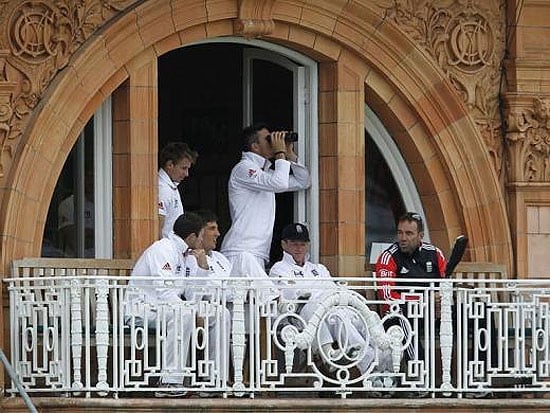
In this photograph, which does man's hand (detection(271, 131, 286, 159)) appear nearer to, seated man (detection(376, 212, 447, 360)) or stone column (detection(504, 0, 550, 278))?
seated man (detection(376, 212, 447, 360))

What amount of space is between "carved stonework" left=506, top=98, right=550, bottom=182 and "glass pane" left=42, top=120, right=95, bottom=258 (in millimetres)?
3776

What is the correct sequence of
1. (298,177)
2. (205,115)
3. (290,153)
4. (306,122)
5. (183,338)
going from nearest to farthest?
(183,338), (290,153), (298,177), (306,122), (205,115)

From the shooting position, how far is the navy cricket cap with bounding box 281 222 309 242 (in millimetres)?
25266

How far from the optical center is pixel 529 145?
26672 millimetres

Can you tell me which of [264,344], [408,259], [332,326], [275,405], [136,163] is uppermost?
[136,163]

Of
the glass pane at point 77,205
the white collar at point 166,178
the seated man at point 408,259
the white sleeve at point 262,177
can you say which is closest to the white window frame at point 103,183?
the glass pane at point 77,205

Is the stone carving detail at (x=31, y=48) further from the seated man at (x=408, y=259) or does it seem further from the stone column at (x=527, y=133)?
the stone column at (x=527, y=133)

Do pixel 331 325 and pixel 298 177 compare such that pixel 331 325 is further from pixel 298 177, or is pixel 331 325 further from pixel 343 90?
pixel 343 90

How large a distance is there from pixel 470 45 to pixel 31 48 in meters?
4.12

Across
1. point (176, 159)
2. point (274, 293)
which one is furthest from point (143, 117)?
point (274, 293)

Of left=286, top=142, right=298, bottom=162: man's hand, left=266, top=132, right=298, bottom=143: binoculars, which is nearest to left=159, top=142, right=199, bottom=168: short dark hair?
left=266, top=132, right=298, bottom=143: binoculars

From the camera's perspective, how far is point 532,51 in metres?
26.8

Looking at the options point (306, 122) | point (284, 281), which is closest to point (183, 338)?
point (284, 281)

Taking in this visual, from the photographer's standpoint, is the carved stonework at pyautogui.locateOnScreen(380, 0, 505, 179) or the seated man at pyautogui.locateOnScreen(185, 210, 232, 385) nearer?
the seated man at pyautogui.locateOnScreen(185, 210, 232, 385)
